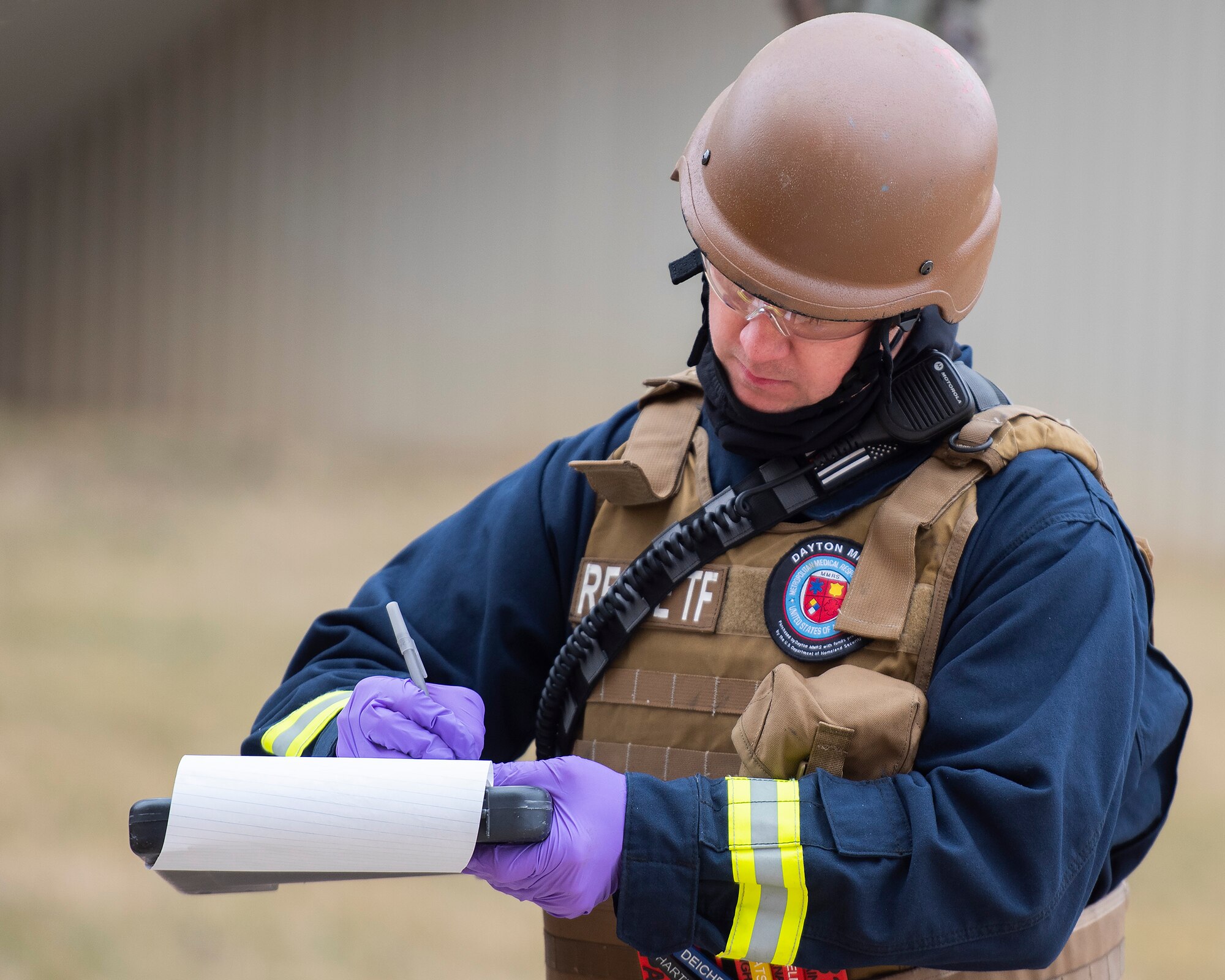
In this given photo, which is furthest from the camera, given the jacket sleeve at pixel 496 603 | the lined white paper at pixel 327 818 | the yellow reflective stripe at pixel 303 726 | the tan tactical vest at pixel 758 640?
the jacket sleeve at pixel 496 603

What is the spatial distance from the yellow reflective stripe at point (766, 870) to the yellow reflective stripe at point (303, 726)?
62cm

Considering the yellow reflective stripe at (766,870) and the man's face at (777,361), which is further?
the man's face at (777,361)

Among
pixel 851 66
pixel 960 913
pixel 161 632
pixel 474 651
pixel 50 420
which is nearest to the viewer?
pixel 960 913

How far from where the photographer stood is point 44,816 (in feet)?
16.9

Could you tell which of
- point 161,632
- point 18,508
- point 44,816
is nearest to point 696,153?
point 44,816

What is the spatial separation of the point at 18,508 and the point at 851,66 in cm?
698

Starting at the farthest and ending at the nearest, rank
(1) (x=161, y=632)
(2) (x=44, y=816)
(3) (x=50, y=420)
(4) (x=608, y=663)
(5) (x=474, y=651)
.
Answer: (3) (x=50, y=420)
(1) (x=161, y=632)
(2) (x=44, y=816)
(5) (x=474, y=651)
(4) (x=608, y=663)

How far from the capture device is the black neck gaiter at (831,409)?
165cm

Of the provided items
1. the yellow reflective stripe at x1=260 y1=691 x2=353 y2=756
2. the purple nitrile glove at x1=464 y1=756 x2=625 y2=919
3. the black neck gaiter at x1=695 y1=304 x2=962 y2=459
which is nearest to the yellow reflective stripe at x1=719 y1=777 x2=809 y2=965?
the purple nitrile glove at x1=464 y1=756 x2=625 y2=919

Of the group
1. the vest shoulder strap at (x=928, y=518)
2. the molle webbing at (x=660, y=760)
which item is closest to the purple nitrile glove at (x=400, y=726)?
the molle webbing at (x=660, y=760)

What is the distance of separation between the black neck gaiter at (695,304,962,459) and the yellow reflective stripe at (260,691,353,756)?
677 mm

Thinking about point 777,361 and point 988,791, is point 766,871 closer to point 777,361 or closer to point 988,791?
point 988,791

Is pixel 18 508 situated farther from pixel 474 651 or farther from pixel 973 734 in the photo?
pixel 973 734

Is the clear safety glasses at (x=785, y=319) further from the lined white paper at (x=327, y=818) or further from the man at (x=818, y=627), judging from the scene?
the lined white paper at (x=327, y=818)
